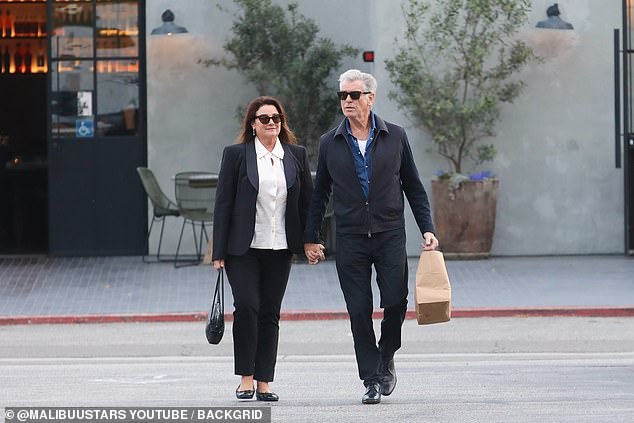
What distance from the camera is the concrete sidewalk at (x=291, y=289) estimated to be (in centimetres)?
1309

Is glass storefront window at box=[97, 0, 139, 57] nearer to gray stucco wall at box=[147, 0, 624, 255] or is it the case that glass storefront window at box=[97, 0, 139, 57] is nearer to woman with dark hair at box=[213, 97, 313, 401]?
gray stucco wall at box=[147, 0, 624, 255]

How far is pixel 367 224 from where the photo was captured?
8172mm

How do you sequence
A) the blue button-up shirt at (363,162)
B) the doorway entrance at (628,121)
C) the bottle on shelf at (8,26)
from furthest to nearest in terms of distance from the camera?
the bottle on shelf at (8,26) → the doorway entrance at (628,121) → the blue button-up shirt at (363,162)

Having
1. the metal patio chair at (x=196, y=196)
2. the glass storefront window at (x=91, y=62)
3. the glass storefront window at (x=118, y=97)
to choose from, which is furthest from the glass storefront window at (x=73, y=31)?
the metal patio chair at (x=196, y=196)

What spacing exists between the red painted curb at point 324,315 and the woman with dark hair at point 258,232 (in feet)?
15.2

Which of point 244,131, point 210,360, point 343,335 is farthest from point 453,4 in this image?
point 244,131

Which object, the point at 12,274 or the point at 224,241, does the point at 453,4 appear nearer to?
the point at 12,274

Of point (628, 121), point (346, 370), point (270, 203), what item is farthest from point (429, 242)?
point (628, 121)

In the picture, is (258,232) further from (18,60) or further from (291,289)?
(18,60)

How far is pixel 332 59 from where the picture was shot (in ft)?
53.1

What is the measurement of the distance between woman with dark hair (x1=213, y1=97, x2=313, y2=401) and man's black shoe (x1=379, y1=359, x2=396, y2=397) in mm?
659

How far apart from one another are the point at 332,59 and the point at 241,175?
26.4 ft

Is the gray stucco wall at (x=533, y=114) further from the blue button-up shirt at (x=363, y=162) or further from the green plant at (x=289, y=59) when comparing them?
the blue button-up shirt at (x=363, y=162)

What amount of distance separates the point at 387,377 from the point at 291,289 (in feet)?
20.2
